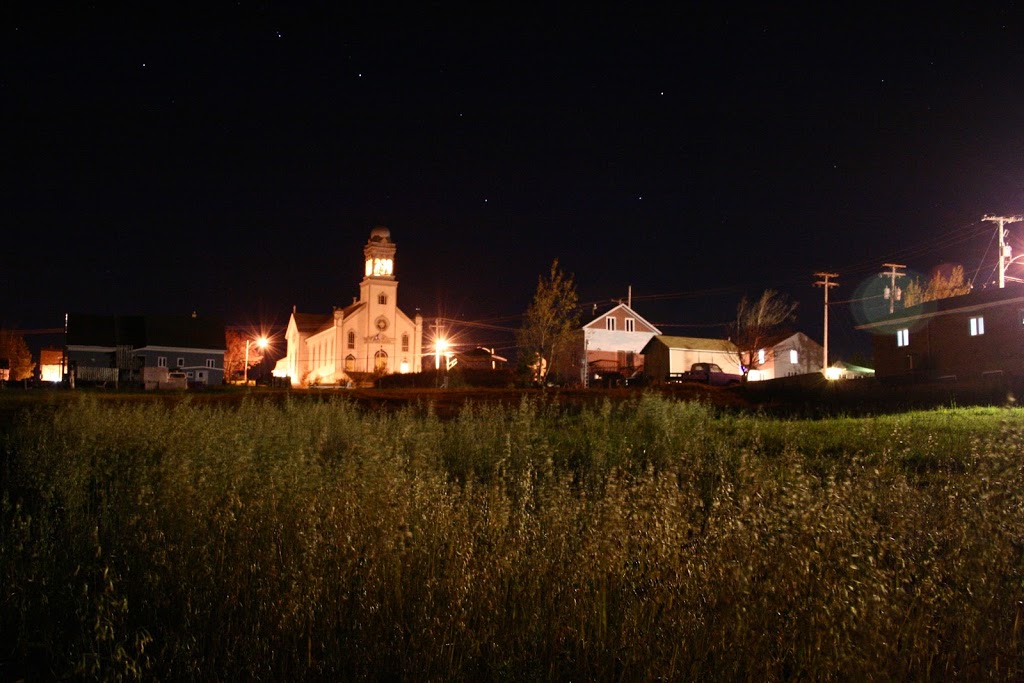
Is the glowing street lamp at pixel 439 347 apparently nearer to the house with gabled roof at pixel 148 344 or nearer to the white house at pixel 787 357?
the house with gabled roof at pixel 148 344

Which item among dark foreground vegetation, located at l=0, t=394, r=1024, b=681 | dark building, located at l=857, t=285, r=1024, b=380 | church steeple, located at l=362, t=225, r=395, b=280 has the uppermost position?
church steeple, located at l=362, t=225, r=395, b=280

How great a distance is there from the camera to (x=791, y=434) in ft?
43.9

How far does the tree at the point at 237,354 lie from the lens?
273ft

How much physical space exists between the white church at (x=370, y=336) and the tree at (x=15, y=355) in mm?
27816

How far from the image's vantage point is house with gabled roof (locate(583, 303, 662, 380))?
64.6 meters

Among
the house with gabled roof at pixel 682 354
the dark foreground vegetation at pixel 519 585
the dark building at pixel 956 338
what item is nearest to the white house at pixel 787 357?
the house with gabled roof at pixel 682 354

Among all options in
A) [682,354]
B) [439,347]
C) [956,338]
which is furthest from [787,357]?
[956,338]

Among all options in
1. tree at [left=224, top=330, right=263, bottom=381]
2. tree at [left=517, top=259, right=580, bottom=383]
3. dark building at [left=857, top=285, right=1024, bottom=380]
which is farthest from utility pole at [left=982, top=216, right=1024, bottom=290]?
tree at [left=224, top=330, right=263, bottom=381]

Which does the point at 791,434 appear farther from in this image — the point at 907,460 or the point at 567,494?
the point at 567,494

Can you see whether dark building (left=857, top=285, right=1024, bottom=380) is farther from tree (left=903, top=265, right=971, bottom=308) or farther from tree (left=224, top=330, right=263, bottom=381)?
tree (left=224, top=330, right=263, bottom=381)

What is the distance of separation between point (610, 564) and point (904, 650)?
155cm

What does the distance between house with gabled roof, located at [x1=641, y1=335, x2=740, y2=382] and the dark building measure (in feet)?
64.2

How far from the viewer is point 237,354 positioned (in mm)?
84438

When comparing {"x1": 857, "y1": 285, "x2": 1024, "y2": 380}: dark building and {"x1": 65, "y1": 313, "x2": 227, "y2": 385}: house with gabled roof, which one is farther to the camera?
{"x1": 65, "y1": 313, "x2": 227, "y2": 385}: house with gabled roof
